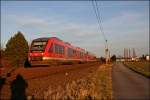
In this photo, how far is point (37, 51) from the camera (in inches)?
1144

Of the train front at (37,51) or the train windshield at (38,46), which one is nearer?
the train front at (37,51)

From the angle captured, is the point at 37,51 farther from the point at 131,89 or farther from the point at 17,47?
the point at 17,47

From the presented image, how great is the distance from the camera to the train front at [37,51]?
2848cm

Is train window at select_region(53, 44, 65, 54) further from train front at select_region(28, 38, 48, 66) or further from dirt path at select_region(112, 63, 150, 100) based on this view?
dirt path at select_region(112, 63, 150, 100)

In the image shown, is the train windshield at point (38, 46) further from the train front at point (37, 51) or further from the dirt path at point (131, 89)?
the dirt path at point (131, 89)

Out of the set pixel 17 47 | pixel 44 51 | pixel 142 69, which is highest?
pixel 17 47

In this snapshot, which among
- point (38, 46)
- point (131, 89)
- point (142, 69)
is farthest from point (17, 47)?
point (131, 89)

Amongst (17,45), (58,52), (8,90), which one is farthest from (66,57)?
(17,45)

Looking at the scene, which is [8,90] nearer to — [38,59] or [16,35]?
[38,59]

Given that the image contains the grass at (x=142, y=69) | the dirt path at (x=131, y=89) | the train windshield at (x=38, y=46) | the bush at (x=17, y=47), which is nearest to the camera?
the dirt path at (x=131, y=89)

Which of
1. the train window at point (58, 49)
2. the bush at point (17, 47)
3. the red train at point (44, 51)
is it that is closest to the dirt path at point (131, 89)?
the red train at point (44, 51)

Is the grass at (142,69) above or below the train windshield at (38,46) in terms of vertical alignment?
below

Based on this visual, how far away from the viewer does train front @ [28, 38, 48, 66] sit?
2848 cm

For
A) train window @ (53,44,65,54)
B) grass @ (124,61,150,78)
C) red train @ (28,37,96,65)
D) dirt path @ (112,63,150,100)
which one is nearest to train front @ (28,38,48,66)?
red train @ (28,37,96,65)
